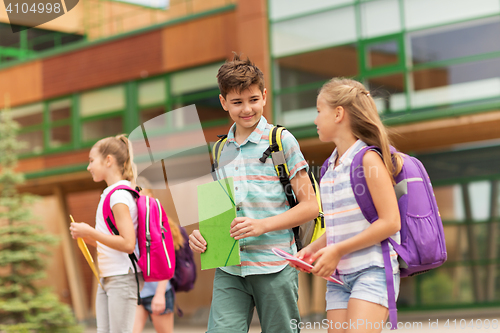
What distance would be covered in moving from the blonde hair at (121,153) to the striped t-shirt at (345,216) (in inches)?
72.8

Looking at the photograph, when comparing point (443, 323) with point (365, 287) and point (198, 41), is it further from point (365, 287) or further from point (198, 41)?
point (365, 287)

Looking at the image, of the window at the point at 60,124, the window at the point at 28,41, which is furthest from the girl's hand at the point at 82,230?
the window at the point at 28,41

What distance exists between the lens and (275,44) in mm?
13578

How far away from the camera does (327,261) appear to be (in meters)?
2.66

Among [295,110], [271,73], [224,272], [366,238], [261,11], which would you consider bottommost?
[224,272]

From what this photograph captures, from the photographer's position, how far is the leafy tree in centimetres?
1280

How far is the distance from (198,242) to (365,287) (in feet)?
3.10

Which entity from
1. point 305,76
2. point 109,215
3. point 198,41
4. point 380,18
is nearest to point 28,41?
point 198,41

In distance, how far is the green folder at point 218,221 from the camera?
3.06m

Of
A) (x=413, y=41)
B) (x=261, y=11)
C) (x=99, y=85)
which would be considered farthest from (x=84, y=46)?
(x=413, y=41)

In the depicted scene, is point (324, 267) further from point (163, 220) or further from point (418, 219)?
point (163, 220)

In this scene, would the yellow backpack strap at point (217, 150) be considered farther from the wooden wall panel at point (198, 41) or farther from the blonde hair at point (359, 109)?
the wooden wall panel at point (198, 41)

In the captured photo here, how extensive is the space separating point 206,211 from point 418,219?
3.61 ft

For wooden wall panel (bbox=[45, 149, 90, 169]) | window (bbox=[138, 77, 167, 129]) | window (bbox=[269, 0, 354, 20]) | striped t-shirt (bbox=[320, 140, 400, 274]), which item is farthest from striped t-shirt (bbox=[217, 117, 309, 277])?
wooden wall panel (bbox=[45, 149, 90, 169])
